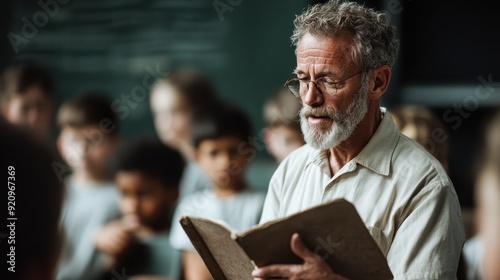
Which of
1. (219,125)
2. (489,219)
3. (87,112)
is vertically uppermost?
(87,112)

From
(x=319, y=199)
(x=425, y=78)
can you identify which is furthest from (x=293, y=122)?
(x=319, y=199)

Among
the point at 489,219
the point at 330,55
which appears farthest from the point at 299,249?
the point at 489,219

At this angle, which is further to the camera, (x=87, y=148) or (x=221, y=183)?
(x=87, y=148)

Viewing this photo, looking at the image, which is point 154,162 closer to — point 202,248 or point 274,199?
point 274,199

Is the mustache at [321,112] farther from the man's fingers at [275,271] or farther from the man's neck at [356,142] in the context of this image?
the man's fingers at [275,271]

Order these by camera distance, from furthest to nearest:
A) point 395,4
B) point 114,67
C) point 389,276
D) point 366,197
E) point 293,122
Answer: point 114,67, point 395,4, point 293,122, point 366,197, point 389,276

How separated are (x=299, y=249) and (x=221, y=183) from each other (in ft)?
5.76

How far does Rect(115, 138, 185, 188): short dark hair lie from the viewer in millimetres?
3740

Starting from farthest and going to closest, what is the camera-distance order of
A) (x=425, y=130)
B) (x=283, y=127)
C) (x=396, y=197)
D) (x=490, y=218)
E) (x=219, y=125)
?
(x=219, y=125)
(x=283, y=127)
(x=490, y=218)
(x=425, y=130)
(x=396, y=197)

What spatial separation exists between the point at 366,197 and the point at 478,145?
188 cm

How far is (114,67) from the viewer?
4.06m

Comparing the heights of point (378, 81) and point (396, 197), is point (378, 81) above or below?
above

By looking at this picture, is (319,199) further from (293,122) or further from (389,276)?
(293,122)

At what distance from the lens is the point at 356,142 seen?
209 cm
